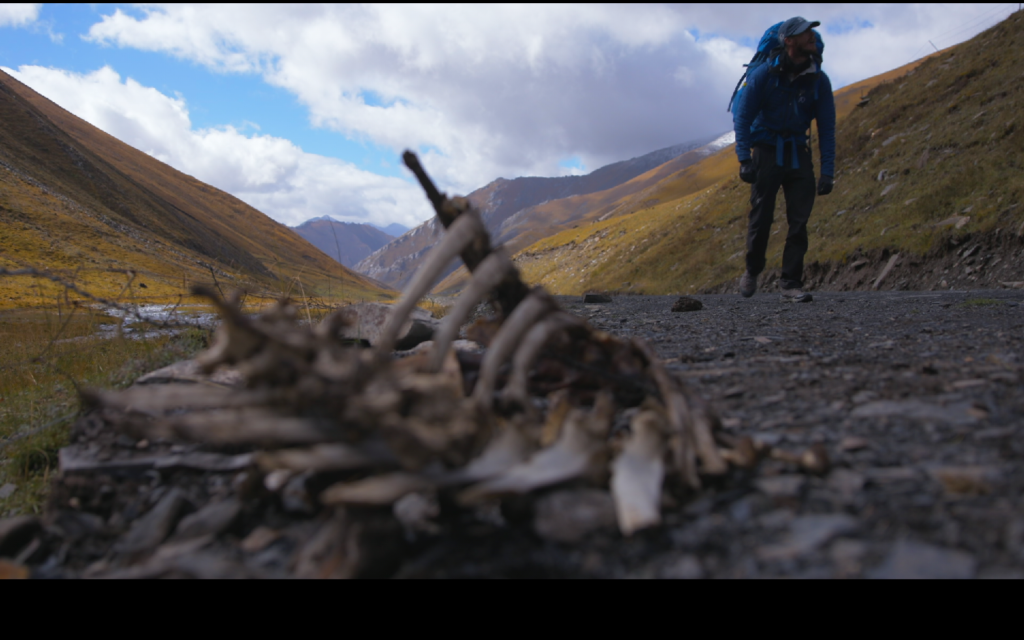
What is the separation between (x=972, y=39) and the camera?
24156mm

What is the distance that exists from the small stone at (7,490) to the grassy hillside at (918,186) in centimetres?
1444

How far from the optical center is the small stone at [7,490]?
283 centimetres

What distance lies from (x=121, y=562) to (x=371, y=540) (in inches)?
38.7

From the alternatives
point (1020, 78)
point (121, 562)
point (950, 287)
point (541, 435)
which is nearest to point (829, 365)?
point (541, 435)

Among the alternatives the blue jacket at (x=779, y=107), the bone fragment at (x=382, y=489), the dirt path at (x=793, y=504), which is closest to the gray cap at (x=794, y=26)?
the blue jacket at (x=779, y=107)

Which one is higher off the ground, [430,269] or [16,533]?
[430,269]

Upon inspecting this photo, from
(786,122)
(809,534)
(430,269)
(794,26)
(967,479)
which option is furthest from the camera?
(786,122)

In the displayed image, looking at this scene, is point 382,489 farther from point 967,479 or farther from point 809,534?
point 967,479

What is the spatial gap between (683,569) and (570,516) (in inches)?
10.9

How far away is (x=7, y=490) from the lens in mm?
2918

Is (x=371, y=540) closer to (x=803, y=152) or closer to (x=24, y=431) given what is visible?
(x=24, y=431)

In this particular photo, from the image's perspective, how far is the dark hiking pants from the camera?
6.91m

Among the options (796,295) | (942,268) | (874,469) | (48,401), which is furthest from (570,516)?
(942,268)

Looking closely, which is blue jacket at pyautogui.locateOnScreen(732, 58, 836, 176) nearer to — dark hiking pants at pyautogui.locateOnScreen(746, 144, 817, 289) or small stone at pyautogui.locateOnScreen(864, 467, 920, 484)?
dark hiking pants at pyautogui.locateOnScreen(746, 144, 817, 289)
